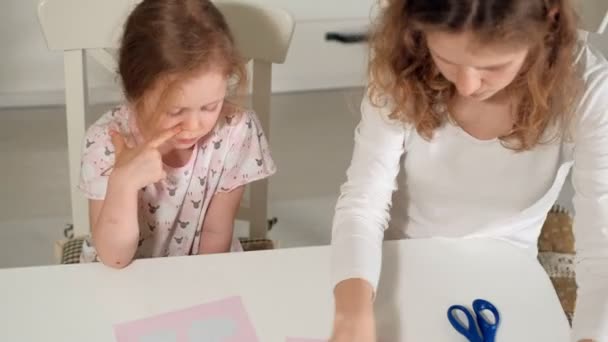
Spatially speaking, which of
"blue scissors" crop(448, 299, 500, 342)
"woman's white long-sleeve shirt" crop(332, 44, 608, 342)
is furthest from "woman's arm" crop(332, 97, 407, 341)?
"blue scissors" crop(448, 299, 500, 342)

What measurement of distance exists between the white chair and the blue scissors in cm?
48

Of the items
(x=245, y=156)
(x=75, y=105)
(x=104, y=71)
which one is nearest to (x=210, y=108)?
(x=245, y=156)

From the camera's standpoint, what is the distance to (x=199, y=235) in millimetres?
1307

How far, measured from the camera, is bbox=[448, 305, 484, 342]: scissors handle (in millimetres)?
968

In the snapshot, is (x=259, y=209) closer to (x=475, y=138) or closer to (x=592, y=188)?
(x=475, y=138)

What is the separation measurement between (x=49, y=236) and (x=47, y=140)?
404 millimetres

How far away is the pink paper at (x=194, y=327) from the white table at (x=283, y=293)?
0.01 meters

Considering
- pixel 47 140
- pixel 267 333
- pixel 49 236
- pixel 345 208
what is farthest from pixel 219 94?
pixel 47 140

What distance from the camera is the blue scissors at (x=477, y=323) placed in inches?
38.1

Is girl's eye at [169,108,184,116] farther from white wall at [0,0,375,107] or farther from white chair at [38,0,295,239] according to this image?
white wall at [0,0,375,107]

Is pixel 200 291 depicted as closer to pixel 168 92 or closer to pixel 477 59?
pixel 168 92

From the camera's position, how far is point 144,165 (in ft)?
3.63

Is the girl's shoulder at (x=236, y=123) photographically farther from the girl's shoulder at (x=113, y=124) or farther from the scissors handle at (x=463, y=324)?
the scissors handle at (x=463, y=324)

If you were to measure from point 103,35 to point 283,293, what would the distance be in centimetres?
50
